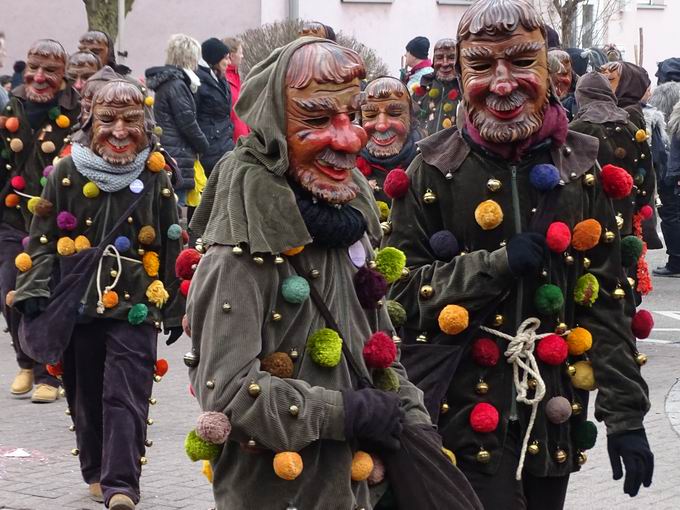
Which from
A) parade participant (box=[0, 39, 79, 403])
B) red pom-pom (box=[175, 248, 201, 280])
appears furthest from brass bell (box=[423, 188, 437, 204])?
parade participant (box=[0, 39, 79, 403])

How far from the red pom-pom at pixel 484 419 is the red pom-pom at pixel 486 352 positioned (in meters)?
0.13

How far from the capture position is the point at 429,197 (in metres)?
4.30

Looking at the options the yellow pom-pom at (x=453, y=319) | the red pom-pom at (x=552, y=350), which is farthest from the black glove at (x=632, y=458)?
the yellow pom-pom at (x=453, y=319)

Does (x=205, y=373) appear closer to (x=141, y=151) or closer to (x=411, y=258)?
(x=411, y=258)

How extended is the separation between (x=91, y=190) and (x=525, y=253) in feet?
10.1

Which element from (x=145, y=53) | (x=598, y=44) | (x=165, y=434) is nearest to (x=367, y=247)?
(x=165, y=434)

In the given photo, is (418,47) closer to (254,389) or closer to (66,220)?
(66,220)

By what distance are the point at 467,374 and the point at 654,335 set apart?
7.75 metres

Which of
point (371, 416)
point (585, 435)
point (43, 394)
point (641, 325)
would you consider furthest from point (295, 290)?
point (43, 394)

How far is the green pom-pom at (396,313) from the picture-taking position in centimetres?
394

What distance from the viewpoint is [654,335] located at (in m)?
11.7

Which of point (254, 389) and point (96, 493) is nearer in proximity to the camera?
point (254, 389)

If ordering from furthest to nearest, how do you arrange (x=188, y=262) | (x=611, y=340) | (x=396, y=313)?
(x=611, y=340) < (x=396, y=313) < (x=188, y=262)

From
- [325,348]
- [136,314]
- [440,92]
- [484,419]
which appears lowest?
[136,314]
